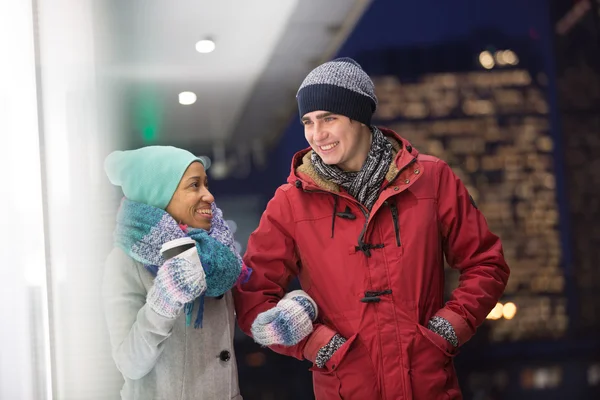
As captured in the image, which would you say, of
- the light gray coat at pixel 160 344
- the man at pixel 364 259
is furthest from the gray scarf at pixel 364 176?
the light gray coat at pixel 160 344

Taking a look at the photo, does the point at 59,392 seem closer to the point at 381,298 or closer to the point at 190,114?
the point at 381,298

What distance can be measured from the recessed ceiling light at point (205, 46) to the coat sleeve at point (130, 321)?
53.2 inches

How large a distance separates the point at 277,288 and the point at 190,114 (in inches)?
42.2

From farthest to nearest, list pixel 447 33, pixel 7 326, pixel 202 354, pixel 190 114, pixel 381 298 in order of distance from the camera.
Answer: pixel 447 33
pixel 190 114
pixel 381 298
pixel 202 354
pixel 7 326

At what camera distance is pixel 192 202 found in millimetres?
2410

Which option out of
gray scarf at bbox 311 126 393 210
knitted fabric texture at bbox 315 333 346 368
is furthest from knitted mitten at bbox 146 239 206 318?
gray scarf at bbox 311 126 393 210

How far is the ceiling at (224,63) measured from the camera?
3.31 meters

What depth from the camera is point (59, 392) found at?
2244mm

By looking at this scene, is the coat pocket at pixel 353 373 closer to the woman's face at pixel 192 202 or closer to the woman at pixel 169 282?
the woman at pixel 169 282

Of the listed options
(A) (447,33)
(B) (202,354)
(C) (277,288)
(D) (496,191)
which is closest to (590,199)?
(D) (496,191)

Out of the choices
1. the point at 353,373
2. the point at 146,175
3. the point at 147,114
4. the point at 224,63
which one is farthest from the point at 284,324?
the point at 224,63

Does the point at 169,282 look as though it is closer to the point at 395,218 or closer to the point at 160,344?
the point at 160,344

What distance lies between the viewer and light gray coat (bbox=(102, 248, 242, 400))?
2.23 meters

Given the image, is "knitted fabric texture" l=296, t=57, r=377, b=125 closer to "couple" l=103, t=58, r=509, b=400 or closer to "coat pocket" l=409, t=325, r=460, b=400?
"couple" l=103, t=58, r=509, b=400
